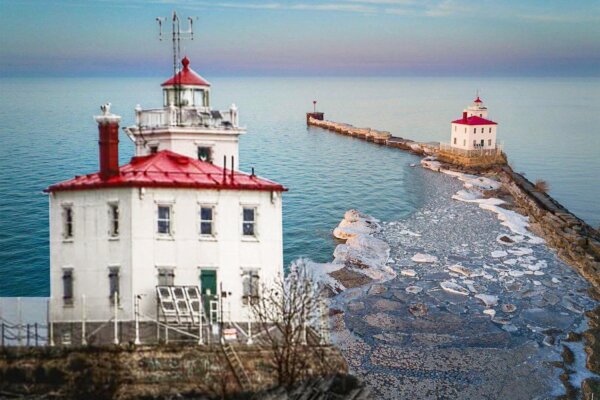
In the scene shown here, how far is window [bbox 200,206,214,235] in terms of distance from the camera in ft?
80.2

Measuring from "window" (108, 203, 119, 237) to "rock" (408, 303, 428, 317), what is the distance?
17.6 metres

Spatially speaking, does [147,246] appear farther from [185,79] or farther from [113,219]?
[185,79]

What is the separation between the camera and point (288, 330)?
2202cm

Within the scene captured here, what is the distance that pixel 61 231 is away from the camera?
24.0 m

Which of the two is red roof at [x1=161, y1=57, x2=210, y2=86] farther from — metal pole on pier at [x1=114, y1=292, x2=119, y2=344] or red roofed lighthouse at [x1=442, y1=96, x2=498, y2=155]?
red roofed lighthouse at [x1=442, y1=96, x2=498, y2=155]

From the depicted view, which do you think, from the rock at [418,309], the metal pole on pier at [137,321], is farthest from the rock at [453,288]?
the metal pole on pier at [137,321]

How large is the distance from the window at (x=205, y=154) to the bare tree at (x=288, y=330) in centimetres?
659

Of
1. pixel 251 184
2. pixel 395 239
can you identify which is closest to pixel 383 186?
pixel 395 239

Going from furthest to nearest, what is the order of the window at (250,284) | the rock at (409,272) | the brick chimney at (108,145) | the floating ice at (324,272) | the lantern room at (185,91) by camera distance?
1. the rock at (409,272)
2. the floating ice at (324,272)
3. the lantern room at (185,91)
4. the window at (250,284)
5. the brick chimney at (108,145)

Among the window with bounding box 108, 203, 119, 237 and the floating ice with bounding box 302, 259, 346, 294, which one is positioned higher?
the window with bounding box 108, 203, 119, 237

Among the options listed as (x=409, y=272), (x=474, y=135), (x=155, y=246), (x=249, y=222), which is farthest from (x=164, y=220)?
(x=474, y=135)

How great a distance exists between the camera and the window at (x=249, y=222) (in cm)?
2489

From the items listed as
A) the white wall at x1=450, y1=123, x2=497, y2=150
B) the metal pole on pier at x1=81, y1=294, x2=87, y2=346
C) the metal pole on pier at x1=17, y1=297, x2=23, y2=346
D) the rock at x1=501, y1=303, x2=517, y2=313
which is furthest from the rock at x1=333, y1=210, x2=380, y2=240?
the white wall at x1=450, y1=123, x2=497, y2=150

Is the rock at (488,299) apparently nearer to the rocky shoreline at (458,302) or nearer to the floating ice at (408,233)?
the rocky shoreline at (458,302)
